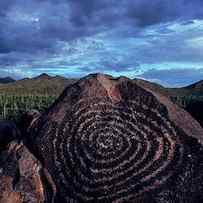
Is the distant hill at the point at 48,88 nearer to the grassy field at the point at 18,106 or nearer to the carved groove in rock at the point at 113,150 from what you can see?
the grassy field at the point at 18,106

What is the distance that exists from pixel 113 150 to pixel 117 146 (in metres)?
0.12

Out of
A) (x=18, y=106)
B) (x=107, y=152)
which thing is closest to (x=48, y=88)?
(x=18, y=106)

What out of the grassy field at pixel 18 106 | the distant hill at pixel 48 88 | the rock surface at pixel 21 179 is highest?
the distant hill at pixel 48 88

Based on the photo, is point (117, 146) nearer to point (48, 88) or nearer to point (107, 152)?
point (107, 152)

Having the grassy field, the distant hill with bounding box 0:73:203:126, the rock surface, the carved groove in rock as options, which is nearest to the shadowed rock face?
the carved groove in rock

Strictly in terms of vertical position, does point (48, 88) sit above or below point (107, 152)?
above

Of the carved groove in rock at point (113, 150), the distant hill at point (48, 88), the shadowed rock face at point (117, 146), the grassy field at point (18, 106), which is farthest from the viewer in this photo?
the distant hill at point (48, 88)

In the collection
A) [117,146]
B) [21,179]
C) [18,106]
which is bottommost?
[21,179]

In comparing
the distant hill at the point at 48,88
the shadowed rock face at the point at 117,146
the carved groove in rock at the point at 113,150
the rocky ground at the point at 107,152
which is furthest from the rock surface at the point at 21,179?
the distant hill at the point at 48,88

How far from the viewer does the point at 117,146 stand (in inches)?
396

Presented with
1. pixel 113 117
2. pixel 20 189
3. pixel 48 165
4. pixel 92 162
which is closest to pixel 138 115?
pixel 113 117

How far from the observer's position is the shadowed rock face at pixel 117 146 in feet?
31.0

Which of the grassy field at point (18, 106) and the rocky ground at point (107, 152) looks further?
the grassy field at point (18, 106)

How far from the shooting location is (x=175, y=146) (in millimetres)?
9680
